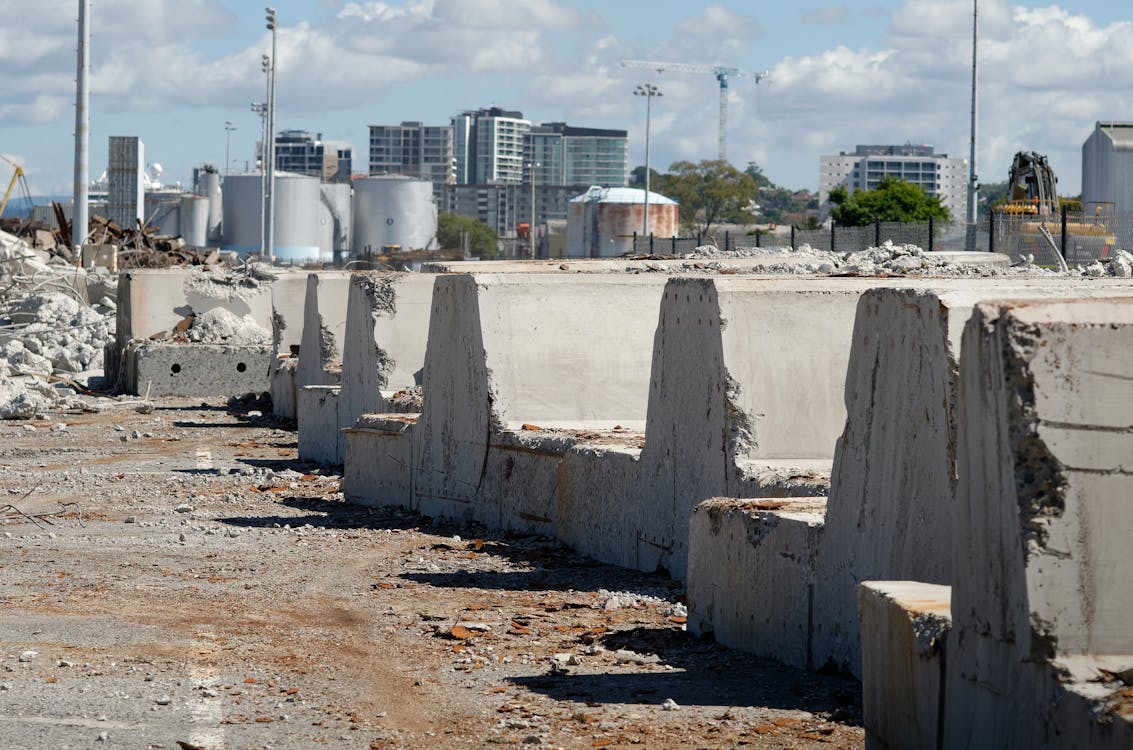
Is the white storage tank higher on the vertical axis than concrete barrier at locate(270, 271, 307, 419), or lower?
higher

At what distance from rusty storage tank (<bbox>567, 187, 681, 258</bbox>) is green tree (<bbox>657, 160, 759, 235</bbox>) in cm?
1305

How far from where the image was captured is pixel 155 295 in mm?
23172

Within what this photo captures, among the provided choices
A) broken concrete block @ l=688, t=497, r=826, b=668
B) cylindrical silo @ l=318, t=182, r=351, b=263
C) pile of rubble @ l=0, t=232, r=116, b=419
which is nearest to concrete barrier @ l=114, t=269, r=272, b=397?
pile of rubble @ l=0, t=232, r=116, b=419

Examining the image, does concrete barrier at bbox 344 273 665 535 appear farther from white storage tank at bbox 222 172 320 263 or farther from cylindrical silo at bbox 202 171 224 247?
cylindrical silo at bbox 202 171 224 247

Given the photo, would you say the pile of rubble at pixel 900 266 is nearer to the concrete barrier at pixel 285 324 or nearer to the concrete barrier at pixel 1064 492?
the concrete barrier at pixel 285 324

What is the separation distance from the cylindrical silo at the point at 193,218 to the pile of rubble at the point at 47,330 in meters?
63.4

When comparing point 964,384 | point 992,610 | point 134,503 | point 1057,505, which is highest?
point 964,384

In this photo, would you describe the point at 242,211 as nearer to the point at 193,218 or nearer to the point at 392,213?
the point at 193,218

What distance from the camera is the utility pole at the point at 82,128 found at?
34.1 metres

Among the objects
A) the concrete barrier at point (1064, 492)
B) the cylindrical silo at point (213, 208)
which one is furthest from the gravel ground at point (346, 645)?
the cylindrical silo at point (213, 208)

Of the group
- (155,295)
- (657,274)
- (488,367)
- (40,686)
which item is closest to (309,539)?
(488,367)

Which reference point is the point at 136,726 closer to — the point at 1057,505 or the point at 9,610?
the point at 9,610

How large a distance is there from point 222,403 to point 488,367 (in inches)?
452

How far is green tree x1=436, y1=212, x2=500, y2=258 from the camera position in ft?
426
